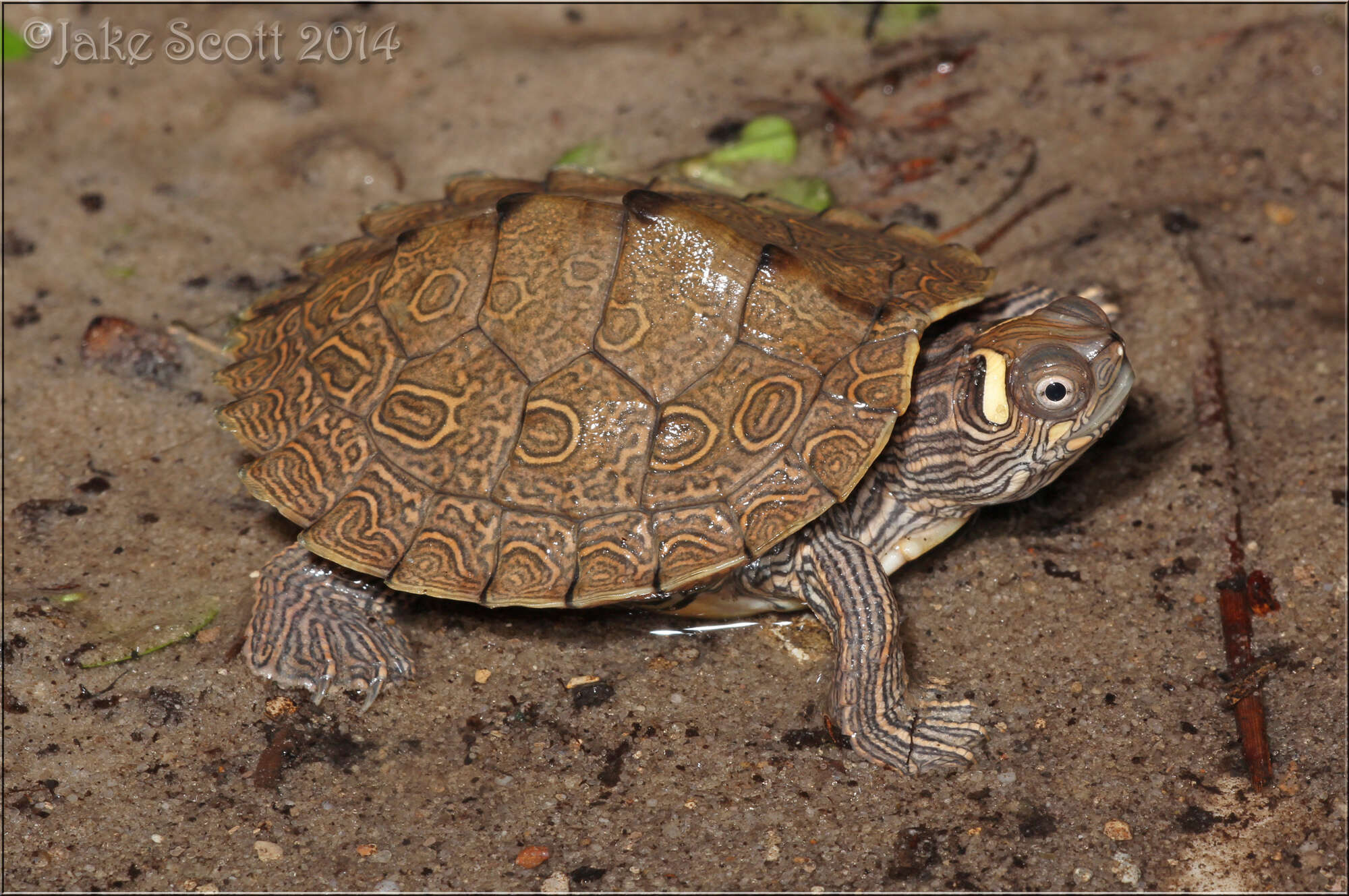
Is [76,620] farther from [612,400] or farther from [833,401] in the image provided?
[833,401]

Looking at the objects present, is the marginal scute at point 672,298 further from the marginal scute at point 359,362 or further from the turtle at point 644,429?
the marginal scute at point 359,362

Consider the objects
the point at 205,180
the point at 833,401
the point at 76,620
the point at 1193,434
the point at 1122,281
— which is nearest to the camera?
the point at 833,401

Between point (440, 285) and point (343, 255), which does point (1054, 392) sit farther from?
point (343, 255)

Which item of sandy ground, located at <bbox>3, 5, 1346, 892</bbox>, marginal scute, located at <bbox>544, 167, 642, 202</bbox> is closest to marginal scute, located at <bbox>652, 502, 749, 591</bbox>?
sandy ground, located at <bbox>3, 5, 1346, 892</bbox>

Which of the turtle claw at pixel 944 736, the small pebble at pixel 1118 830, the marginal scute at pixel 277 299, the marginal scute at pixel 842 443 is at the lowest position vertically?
the small pebble at pixel 1118 830

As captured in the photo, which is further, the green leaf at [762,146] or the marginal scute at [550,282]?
the green leaf at [762,146]

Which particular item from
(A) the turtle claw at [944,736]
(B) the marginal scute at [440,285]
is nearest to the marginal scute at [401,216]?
(B) the marginal scute at [440,285]

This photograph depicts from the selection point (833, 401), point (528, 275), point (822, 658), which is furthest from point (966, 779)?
point (528, 275)
